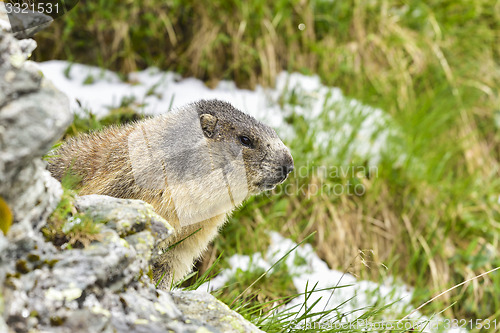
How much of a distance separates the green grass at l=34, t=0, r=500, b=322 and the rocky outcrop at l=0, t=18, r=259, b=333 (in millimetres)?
2174

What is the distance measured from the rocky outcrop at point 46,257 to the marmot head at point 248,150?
1.22 meters

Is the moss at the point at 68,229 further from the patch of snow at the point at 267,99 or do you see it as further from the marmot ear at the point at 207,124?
the patch of snow at the point at 267,99

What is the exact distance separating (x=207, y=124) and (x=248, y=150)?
1.10 feet

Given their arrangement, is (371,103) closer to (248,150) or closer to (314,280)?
(314,280)

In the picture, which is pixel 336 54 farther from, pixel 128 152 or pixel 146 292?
pixel 146 292

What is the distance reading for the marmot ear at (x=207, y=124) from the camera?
3.24 metres

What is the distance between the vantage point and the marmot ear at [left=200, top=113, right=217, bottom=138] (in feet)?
10.6

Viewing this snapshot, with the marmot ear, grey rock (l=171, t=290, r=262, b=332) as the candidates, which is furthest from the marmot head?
grey rock (l=171, t=290, r=262, b=332)

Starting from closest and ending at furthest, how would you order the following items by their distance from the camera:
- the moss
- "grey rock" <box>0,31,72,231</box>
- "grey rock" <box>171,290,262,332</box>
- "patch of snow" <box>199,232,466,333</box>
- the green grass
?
1. "grey rock" <box>0,31,72,231</box>
2. the moss
3. "grey rock" <box>171,290,262,332</box>
4. "patch of snow" <box>199,232,466,333</box>
5. the green grass

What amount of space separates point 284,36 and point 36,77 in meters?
4.70

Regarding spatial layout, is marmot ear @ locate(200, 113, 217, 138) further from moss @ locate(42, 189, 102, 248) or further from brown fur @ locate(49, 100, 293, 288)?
moss @ locate(42, 189, 102, 248)

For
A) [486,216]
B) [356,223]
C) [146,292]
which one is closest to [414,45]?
[486,216]

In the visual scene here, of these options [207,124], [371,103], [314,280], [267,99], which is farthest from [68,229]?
[371,103]

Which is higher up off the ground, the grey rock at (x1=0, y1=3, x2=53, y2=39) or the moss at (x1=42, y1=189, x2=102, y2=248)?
the grey rock at (x1=0, y1=3, x2=53, y2=39)
